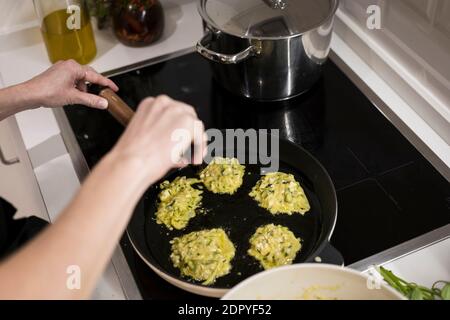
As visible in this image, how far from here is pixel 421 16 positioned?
1185 millimetres

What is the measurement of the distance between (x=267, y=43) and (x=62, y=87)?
0.42 m

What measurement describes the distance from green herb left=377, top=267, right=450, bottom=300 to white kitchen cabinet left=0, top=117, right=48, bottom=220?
2.52 feet

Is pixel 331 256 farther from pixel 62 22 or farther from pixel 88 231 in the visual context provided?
pixel 62 22

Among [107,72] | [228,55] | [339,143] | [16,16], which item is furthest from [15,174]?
[339,143]

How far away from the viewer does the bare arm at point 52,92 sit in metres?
1.04

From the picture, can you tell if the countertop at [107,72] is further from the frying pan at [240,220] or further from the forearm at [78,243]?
the forearm at [78,243]

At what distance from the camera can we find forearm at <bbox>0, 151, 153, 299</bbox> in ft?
2.06

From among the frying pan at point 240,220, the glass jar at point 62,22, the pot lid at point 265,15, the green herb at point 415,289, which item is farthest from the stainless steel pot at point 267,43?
the green herb at point 415,289

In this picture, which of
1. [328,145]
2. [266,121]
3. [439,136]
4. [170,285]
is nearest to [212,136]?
[266,121]
